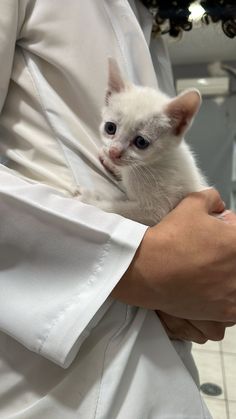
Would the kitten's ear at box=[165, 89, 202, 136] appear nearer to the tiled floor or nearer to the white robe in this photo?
the white robe

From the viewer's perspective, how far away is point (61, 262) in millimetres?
578

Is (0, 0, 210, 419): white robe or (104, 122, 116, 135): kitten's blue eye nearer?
(0, 0, 210, 419): white robe

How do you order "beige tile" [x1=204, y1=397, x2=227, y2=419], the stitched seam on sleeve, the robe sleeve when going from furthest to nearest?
"beige tile" [x1=204, y1=397, x2=227, y2=419] < the stitched seam on sleeve < the robe sleeve

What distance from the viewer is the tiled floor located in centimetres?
185

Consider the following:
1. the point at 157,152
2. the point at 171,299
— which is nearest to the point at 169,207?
the point at 157,152

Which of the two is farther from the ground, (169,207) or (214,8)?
(214,8)

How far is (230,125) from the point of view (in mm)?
3996

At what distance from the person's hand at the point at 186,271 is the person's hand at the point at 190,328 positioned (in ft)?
0.19

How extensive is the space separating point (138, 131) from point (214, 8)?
493 millimetres

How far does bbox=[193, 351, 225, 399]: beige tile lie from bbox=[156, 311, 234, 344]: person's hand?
4.60 feet

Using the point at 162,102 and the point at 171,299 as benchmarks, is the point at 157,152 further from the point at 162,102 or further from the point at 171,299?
the point at 171,299

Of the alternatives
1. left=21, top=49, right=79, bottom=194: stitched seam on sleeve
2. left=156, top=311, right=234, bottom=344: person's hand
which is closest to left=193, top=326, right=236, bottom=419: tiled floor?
left=156, top=311, right=234, bottom=344: person's hand

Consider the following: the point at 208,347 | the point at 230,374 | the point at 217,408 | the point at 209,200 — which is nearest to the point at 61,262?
the point at 209,200

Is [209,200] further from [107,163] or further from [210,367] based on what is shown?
[210,367]
